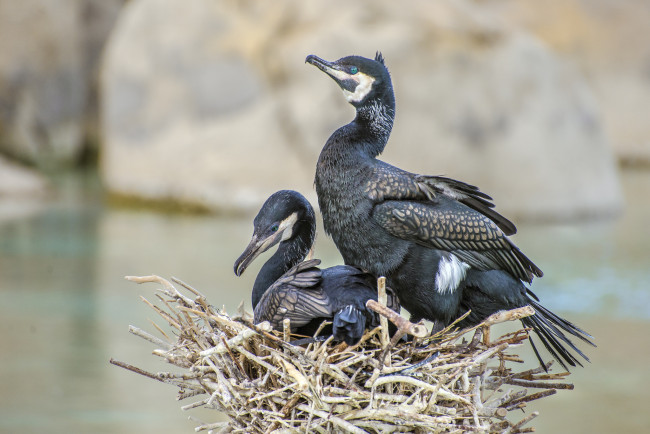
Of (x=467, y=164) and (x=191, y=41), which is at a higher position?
(x=191, y=41)

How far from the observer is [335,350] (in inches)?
81.4

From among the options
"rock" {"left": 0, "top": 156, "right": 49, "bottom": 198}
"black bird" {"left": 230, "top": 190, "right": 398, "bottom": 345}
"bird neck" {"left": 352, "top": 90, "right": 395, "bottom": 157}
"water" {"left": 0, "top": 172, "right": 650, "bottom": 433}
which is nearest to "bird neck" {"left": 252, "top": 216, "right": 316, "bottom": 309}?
"black bird" {"left": 230, "top": 190, "right": 398, "bottom": 345}

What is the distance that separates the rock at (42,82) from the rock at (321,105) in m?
2.56

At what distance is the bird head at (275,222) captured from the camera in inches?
90.5

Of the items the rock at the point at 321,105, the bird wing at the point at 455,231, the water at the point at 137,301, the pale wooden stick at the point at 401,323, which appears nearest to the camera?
the pale wooden stick at the point at 401,323

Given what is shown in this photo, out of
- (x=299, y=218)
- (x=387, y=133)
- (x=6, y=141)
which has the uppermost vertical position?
(x=6, y=141)

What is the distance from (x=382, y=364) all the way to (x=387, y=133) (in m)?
0.66

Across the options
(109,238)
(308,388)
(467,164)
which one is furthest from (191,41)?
(308,388)

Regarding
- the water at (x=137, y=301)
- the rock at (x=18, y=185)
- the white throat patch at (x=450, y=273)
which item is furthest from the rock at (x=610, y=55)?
the white throat patch at (x=450, y=273)

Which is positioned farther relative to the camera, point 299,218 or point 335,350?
point 299,218

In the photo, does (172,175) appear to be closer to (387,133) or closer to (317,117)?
(317,117)

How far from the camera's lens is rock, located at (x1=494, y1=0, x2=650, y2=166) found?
11.9m

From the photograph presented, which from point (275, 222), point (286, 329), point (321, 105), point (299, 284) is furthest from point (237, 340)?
point (321, 105)

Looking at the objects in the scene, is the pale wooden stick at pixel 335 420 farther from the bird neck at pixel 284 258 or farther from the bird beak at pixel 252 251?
the bird neck at pixel 284 258
